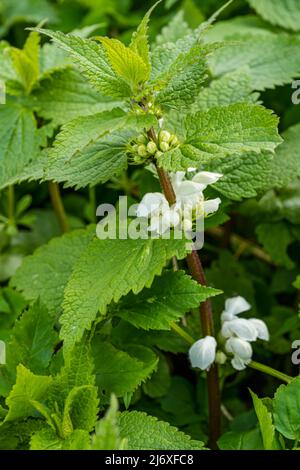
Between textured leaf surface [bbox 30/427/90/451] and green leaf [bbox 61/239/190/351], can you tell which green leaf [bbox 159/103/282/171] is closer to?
green leaf [bbox 61/239/190/351]

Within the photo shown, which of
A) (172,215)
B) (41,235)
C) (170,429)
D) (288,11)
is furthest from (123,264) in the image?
(288,11)

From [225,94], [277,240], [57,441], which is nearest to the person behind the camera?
[57,441]

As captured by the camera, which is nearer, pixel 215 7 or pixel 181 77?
pixel 181 77

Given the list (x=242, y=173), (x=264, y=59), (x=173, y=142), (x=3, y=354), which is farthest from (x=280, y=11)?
(x=3, y=354)

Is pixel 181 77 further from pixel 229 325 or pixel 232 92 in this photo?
pixel 229 325

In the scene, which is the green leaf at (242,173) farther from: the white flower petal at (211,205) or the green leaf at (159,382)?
the green leaf at (159,382)

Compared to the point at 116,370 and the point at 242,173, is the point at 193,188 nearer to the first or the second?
the point at 242,173

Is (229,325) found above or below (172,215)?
below
